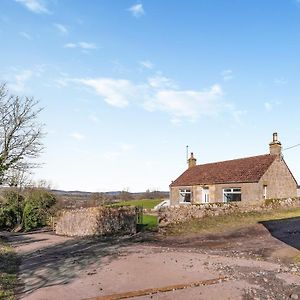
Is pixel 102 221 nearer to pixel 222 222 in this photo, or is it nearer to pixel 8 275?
pixel 222 222

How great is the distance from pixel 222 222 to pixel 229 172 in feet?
42.6

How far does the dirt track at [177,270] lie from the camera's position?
10.8m

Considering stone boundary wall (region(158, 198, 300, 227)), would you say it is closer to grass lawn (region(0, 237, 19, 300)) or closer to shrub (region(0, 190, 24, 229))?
grass lawn (region(0, 237, 19, 300))

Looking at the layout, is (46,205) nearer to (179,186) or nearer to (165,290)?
(179,186)

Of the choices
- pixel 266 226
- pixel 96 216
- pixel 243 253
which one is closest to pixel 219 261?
pixel 243 253

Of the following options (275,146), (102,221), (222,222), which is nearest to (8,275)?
(102,221)

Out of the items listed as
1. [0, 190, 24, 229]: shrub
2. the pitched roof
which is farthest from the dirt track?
[0, 190, 24, 229]: shrub

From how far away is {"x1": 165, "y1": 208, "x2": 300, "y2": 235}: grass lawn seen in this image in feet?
83.5

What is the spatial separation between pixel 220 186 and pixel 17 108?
20.8m

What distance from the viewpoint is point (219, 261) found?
15.3 m

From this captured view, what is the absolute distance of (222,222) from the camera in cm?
2698

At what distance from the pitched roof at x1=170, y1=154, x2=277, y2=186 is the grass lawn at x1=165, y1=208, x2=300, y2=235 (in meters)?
5.62

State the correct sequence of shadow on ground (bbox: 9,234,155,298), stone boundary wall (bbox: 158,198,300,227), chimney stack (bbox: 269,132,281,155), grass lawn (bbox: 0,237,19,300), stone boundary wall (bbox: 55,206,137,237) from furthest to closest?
chimney stack (bbox: 269,132,281,155), stone boundary wall (bbox: 55,206,137,237), stone boundary wall (bbox: 158,198,300,227), shadow on ground (bbox: 9,234,155,298), grass lawn (bbox: 0,237,19,300)

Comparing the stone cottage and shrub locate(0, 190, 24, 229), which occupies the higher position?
the stone cottage
